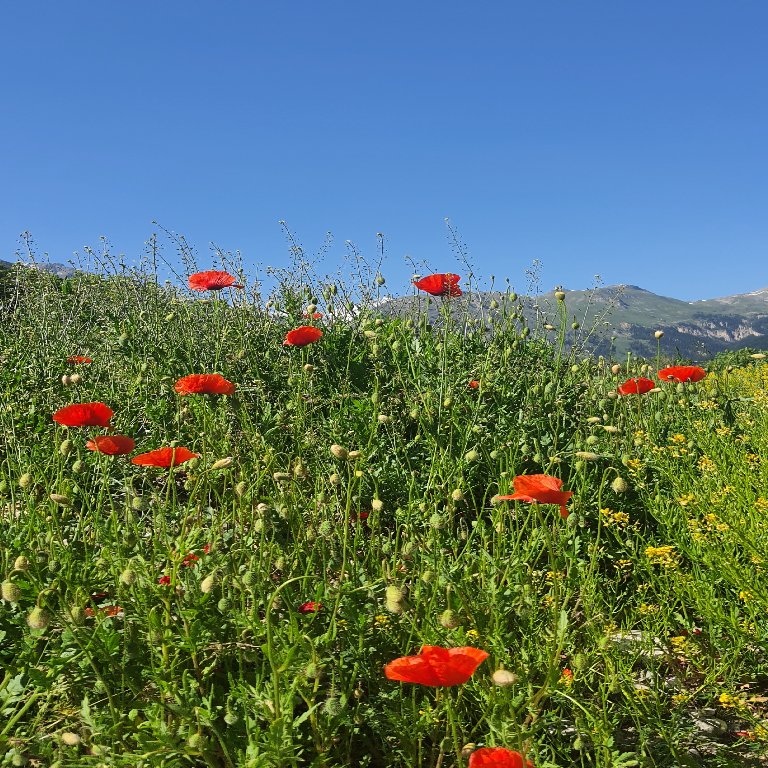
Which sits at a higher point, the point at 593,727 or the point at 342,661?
the point at 342,661

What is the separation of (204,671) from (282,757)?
1.16 ft

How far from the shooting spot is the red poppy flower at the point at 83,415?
6.78 ft

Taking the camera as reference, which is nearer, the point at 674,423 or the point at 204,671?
the point at 204,671

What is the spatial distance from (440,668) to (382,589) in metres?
0.78

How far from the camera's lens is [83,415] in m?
2.10

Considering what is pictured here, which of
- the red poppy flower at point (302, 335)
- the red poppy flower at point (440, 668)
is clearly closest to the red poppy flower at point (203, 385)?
the red poppy flower at point (302, 335)

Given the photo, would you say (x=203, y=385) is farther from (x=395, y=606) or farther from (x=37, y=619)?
(x=395, y=606)

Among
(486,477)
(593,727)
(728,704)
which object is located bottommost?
(728,704)

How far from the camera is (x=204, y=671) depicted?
62.1 inches

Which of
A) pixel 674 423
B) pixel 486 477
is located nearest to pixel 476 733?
pixel 486 477

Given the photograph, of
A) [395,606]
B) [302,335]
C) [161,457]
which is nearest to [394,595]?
[395,606]

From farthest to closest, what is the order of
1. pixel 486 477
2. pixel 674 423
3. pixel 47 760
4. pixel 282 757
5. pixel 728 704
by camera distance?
pixel 674 423 < pixel 486 477 < pixel 728 704 < pixel 47 760 < pixel 282 757

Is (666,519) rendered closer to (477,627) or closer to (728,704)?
(728,704)

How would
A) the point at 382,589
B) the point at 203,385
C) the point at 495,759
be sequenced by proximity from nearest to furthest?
the point at 495,759 → the point at 382,589 → the point at 203,385
